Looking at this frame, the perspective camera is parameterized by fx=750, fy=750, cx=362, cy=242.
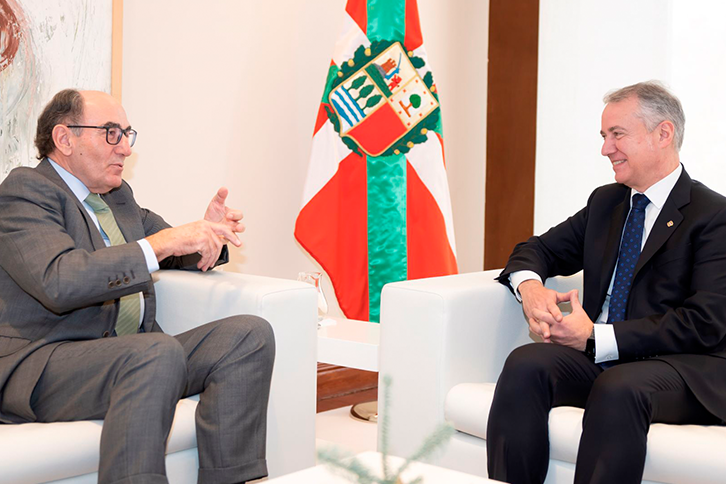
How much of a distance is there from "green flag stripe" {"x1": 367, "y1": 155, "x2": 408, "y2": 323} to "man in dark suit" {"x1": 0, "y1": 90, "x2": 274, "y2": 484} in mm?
1338

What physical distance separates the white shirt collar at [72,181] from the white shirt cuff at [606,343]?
4.81 ft

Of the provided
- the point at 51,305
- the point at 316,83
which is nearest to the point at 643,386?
the point at 51,305

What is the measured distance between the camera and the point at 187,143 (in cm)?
308

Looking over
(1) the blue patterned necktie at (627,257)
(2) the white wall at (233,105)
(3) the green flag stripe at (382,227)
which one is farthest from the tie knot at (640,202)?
(2) the white wall at (233,105)

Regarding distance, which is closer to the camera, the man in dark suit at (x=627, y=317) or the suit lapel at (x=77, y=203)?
the man in dark suit at (x=627, y=317)

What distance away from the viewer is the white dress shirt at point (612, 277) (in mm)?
2000

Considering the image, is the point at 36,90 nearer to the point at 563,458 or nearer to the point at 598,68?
the point at 563,458

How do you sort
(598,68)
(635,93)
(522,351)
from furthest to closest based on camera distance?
(598,68), (635,93), (522,351)

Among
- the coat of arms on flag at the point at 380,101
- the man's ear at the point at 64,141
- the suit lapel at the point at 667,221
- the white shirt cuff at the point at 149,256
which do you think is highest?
the coat of arms on flag at the point at 380,101

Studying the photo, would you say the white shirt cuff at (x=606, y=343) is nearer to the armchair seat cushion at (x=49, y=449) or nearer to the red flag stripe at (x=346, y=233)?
the armchair seat cushion at (x=49, y=449)

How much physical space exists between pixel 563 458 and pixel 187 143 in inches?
77.0

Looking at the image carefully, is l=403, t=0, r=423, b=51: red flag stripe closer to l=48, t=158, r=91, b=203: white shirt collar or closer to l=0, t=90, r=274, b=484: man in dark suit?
l=0, t=90, r=274, b=484: man in dark suit

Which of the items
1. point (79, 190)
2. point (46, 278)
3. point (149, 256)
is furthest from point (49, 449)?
point (79, 190)

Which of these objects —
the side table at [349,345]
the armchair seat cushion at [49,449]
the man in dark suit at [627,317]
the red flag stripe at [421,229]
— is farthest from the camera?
the red flag stripe at [421,229]
